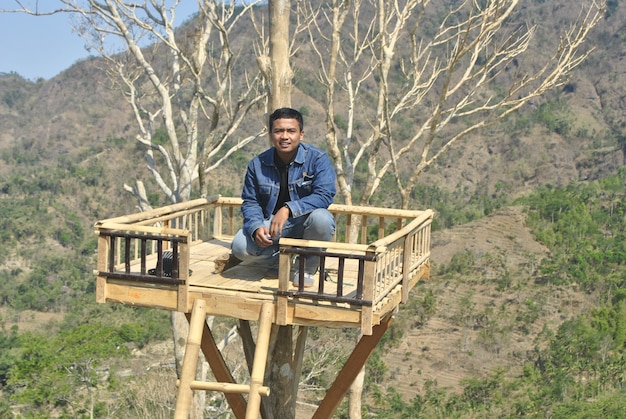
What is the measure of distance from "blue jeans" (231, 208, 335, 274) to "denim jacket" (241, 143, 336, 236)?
67 mm

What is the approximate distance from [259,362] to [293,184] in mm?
1199

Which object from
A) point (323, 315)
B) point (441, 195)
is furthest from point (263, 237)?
point (441, 195)

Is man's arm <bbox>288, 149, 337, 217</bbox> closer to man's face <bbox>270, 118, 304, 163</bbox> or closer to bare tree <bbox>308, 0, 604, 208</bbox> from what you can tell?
man's face <bbox>270, 118, 304, 163</bbox>

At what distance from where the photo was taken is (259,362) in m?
4.09

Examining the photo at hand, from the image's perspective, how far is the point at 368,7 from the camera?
65.8m

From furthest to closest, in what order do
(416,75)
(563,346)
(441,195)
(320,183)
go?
1. (441,195)
2. (563,346)
3. (416,75)
4. (320,183)

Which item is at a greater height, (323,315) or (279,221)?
(279,221)

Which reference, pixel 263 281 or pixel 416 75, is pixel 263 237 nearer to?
pixel 263 281

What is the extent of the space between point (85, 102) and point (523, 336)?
193 ft

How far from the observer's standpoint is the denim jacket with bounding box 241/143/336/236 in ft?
15.0

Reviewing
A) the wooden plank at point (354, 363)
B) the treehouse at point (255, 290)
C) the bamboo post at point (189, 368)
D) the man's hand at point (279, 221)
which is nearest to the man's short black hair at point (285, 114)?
the man's hand at point (279, 221)

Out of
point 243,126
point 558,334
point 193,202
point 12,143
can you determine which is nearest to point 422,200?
point 243,126

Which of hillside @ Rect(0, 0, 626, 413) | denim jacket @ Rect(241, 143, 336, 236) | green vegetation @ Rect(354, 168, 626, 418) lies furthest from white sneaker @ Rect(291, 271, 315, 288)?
hillside @ Rect(0, 0, 626, 413)

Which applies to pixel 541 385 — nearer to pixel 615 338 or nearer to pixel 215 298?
pixel 615 338
